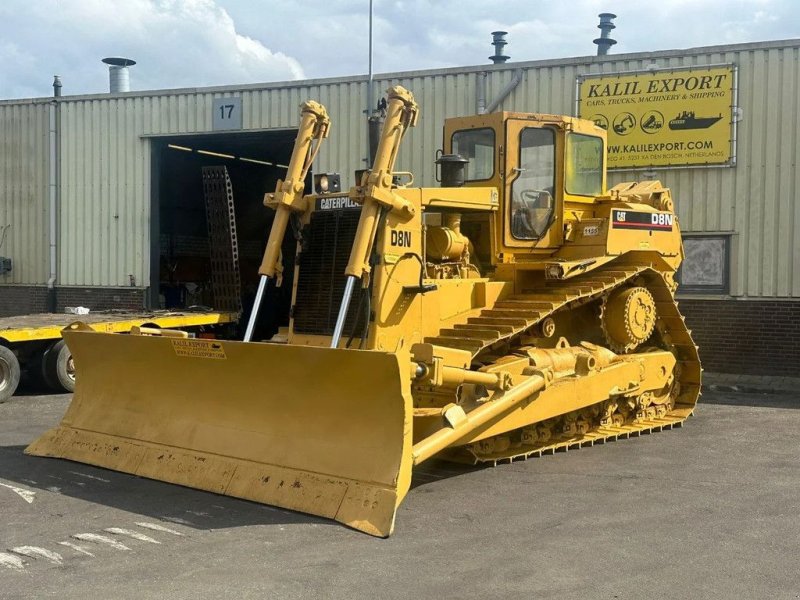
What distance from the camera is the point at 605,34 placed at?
18.0m

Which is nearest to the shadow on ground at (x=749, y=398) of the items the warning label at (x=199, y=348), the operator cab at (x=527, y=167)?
the operator cab at (x=527, y=167)

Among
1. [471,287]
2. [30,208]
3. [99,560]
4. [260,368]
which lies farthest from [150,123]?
[99,560]

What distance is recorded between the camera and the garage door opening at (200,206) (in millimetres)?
18625

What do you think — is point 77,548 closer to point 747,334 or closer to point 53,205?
point 747,334

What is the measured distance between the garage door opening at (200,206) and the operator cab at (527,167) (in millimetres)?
7709

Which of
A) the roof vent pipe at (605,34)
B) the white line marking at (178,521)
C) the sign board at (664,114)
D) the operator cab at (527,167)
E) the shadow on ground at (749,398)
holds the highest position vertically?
the roof vent pipe at (605,34)

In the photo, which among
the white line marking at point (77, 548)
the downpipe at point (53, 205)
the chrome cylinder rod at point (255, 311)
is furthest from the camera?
the downpipe at point (53, 205)

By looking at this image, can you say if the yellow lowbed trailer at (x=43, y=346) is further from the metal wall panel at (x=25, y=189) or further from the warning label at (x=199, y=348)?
the metal wall panel at (x=25, y=189)

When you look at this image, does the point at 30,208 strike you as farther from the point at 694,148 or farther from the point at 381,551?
the point at 381,551

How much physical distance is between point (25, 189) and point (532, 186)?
44.7 feet

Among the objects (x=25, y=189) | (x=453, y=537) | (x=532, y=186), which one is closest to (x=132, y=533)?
(x=453, y=537)

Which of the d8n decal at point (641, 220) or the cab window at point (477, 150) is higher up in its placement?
the cab window at point (477, 150)

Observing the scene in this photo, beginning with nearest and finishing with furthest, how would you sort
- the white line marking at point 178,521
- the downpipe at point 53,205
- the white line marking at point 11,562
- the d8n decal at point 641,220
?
the white line marking at point 11,562
the white line marking at point 178,521
the d8n decal at point 641,220
the downpipe at point 53,205

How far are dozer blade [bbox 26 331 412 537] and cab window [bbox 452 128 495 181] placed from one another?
11.9 ft
